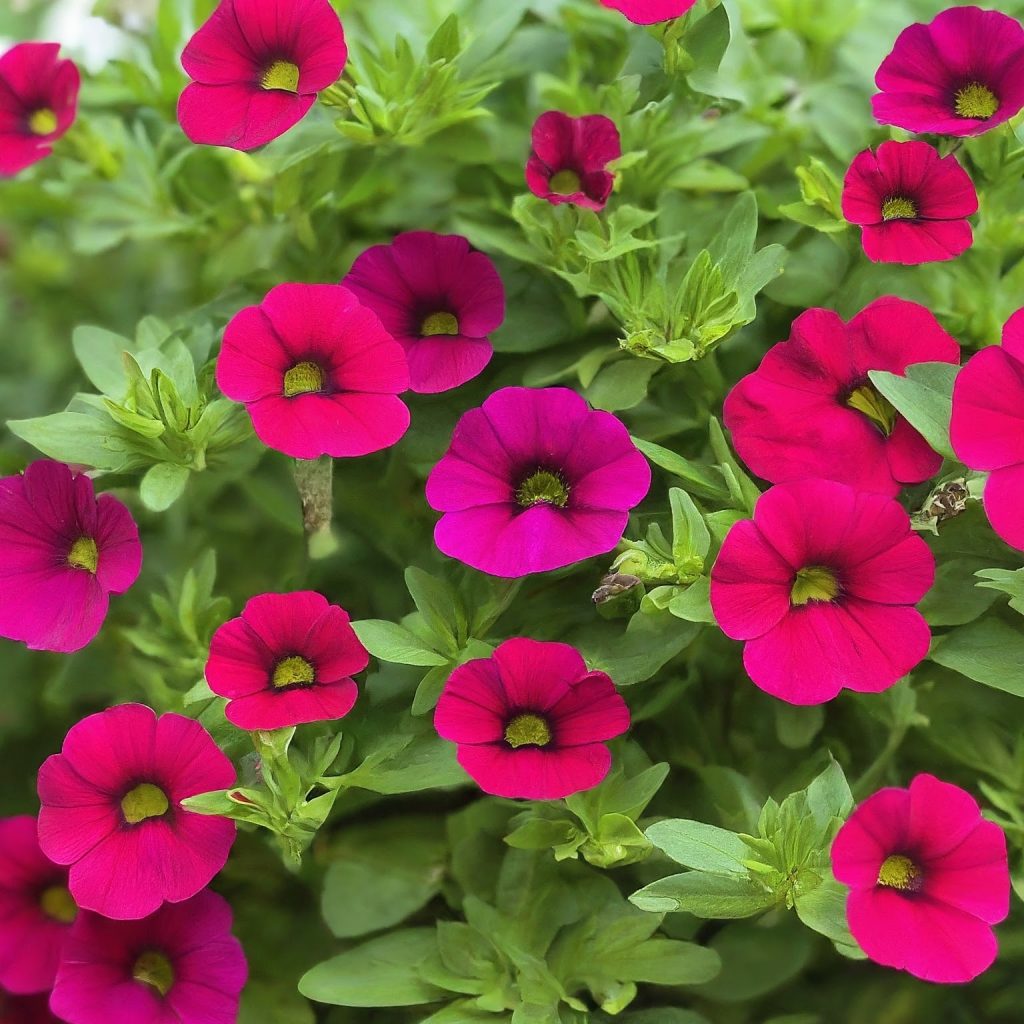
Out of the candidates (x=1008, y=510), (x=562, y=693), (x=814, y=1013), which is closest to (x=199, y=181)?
(x=562, y=693)

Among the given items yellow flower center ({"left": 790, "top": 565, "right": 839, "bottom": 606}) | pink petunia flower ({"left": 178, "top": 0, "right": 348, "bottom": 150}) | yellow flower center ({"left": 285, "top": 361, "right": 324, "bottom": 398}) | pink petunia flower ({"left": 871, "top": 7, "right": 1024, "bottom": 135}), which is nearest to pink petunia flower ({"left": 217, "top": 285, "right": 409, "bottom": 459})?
yellow flower center ({"left": 285, "top": 361, "right": 324, "bottom": 398})

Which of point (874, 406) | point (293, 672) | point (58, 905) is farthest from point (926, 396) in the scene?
point (58, 905)

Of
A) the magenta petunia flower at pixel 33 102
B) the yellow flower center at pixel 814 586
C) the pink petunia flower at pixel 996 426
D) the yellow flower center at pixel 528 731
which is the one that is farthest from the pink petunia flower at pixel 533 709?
the magenta petunia flower at pixel 33 102

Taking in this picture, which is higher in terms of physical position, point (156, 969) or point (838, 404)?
point (838, 404)

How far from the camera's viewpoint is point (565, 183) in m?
0.72

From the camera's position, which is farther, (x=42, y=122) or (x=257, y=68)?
(x=42, y=122)

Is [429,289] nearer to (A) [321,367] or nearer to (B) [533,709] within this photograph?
(A) [321,367]

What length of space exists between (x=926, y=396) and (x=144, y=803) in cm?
48

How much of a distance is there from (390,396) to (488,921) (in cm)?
32

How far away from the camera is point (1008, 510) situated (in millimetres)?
556

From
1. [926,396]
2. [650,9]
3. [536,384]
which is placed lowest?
[536,384]

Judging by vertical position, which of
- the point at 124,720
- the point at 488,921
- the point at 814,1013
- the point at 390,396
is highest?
the point at 390,396

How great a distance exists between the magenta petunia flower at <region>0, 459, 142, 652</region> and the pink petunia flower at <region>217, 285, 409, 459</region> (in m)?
0.12

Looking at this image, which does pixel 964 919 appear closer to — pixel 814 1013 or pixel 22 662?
pixel 814 1013
